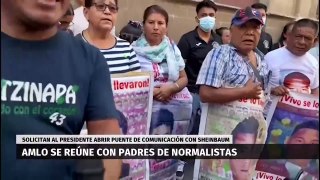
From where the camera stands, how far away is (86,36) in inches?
130

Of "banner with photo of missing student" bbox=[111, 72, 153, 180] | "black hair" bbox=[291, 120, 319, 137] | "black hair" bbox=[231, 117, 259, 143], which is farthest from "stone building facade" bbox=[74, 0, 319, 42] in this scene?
"banner with photo of missing student" bbox=[111, 72, 153, 180]

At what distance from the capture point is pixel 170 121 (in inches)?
151

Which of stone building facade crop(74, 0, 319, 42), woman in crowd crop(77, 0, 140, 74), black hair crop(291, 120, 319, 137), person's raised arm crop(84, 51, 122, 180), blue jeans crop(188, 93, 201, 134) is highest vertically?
stone building facade crop(74, 0, 319, 42)

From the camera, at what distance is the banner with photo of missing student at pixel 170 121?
3.56 m

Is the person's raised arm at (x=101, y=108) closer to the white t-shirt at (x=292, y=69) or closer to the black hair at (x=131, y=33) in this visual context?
the white t-shirt at (x=292, y=69)

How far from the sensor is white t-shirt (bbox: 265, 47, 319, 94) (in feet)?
12.2

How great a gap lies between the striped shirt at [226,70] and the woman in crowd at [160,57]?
56 centimetres

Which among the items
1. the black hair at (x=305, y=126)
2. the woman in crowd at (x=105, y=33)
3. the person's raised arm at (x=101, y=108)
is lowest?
the black hair at (x=305, y=126)

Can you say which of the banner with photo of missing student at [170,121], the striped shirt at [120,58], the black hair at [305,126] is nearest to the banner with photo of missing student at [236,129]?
the black hair at [305,126]

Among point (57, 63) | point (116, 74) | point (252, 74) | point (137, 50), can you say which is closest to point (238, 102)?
point (252, 74)

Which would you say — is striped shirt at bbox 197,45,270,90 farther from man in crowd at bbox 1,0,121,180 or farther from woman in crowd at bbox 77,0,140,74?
man in crowd at bbox 1,0,121,180

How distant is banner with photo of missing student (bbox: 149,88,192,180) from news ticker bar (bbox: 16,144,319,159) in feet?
1.83

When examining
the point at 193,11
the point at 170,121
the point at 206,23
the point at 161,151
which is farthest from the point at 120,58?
the point at 193,11

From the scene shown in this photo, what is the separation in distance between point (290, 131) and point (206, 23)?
2273 millimetres
